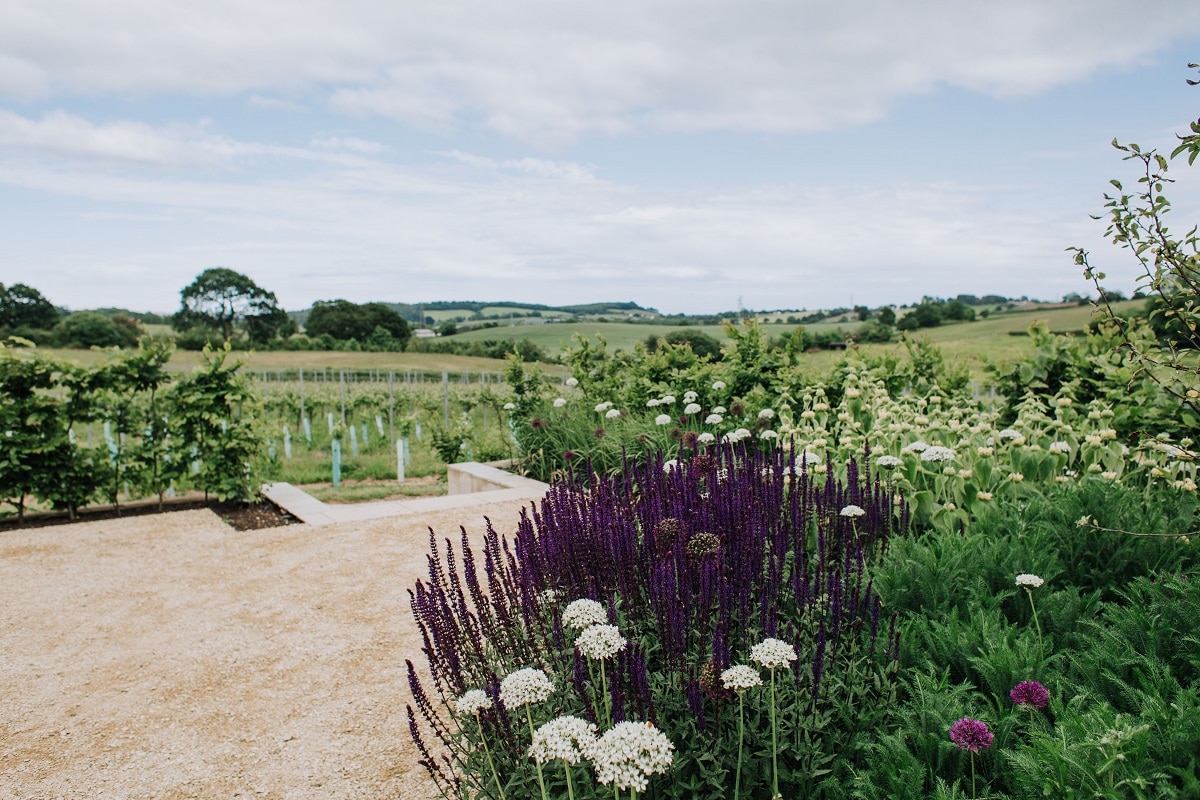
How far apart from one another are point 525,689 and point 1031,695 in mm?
1237

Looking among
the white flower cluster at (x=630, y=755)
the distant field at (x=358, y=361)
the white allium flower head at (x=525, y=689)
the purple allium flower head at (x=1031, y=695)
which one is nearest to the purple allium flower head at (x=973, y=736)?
the purple allium flower head at (x=1031, y=695)

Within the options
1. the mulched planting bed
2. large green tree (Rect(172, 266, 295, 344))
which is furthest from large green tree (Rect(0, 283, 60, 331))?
the mulched planting bed

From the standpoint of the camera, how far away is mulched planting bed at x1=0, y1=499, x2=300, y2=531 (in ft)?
23.6

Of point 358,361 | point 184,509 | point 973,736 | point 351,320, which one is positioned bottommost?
point 184,509

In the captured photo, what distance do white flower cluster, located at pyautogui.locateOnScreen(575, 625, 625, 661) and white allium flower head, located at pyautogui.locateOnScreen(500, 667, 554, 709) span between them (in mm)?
129

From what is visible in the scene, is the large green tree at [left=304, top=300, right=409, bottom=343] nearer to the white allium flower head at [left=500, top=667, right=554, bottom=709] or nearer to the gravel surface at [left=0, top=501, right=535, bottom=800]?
the gravel surface at [left=0, top=501, right=535, bottom=800]

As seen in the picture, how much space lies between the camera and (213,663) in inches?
156

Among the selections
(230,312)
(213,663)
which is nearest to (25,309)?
(230,312)

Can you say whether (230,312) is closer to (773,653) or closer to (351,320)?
(351,320)

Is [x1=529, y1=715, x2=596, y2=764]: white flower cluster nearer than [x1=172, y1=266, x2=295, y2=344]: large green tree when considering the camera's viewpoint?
Yes

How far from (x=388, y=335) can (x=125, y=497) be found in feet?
124

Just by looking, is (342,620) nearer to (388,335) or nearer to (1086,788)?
(1086,788)

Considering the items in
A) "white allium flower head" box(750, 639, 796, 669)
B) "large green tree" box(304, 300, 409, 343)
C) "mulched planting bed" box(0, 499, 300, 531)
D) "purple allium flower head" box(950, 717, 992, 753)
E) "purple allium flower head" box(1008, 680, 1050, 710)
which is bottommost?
"mulched planting bed" box(0, 499, 300, 531)

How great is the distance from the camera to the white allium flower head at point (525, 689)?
5.95ft
